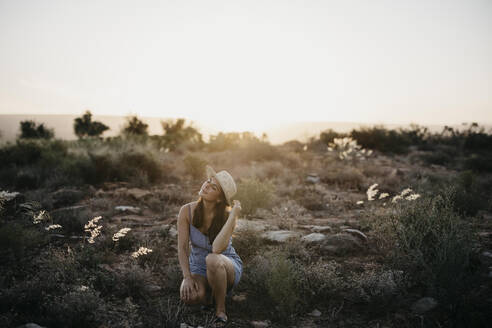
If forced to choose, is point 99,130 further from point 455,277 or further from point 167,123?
point 455,277

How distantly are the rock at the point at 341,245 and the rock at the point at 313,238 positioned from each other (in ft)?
0.37

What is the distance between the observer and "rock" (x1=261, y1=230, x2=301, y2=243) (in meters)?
4.64

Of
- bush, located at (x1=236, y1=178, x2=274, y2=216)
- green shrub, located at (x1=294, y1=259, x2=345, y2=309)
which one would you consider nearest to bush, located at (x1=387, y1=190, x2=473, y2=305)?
green shrub, located at (x1=294, y1=259, x2=345, y2=309)

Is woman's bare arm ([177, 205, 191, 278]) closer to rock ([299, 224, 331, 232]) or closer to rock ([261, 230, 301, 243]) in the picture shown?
rock ([261, 230, 301, 243])

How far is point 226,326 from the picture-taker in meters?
2.92

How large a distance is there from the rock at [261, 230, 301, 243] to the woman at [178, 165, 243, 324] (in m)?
1.35

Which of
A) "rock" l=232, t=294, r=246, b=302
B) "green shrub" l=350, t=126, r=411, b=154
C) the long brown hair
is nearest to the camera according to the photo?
the long brown hair

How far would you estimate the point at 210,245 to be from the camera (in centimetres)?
334

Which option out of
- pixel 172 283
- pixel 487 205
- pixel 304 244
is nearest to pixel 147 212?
pixel 172 283

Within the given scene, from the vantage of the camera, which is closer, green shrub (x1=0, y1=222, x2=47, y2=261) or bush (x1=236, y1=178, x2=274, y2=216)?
green shrub (x1=0, y1=222, x2=47, y2=261)

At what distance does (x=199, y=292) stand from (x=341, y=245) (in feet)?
7.86

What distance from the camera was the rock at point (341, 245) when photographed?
4.39 meters

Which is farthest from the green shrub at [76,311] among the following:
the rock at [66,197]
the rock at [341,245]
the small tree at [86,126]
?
the small tree at [86,126]

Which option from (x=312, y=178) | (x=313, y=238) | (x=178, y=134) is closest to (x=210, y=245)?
(x=313, y=238)
